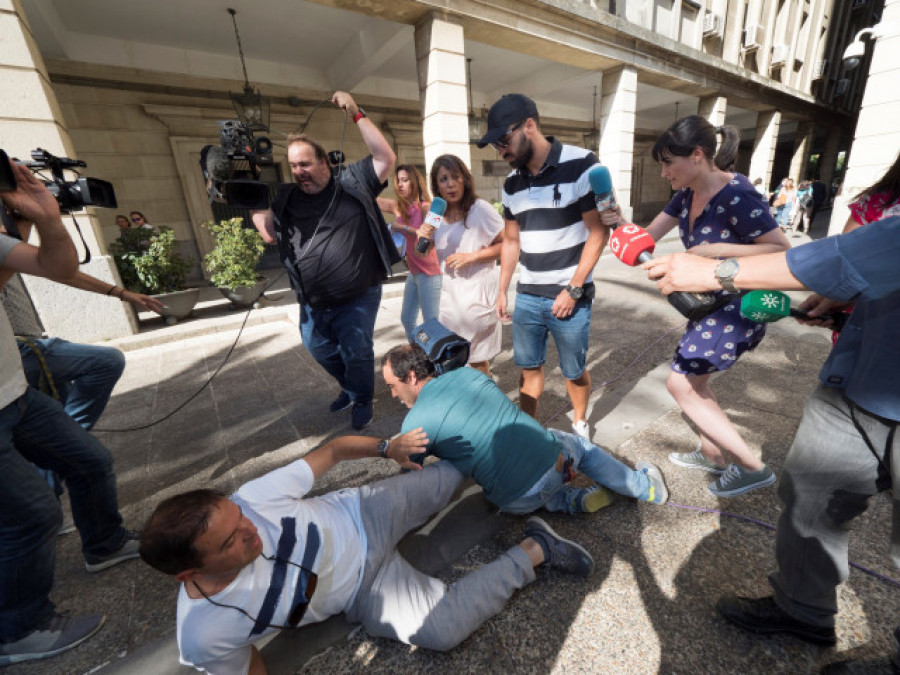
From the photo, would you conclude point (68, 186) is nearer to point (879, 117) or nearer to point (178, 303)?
point (178, 303)

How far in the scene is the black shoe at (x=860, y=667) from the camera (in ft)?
3.95

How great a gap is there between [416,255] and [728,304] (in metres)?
2.43

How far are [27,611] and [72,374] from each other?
1.05 metres

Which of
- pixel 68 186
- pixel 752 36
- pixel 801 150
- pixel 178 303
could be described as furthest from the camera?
pixel 801 150

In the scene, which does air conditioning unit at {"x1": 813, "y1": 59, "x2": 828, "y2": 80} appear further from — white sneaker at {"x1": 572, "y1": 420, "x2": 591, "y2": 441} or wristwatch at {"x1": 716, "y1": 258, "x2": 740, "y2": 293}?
wristwatch at {"x1": 716, "y1": 258, "x2": 740, "y2": 293}

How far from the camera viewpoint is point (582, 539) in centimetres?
187

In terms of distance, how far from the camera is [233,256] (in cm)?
637

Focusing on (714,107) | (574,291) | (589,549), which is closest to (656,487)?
(589,549)

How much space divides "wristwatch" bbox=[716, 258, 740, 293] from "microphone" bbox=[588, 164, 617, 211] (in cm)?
102

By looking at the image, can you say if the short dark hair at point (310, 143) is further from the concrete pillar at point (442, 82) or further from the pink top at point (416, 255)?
the concrete pillar at point (442, 82)

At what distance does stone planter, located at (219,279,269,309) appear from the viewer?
21.5 ft

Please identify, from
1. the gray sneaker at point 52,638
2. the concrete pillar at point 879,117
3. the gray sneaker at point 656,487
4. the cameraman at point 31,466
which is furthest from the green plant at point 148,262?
the concrete pillar at point 879,117

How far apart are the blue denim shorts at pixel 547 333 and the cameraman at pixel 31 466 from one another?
219 cm

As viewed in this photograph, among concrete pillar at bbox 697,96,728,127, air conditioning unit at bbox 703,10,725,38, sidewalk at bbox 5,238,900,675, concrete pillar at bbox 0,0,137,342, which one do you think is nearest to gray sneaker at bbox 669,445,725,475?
sidewalk at bbox 5,238,900,675
